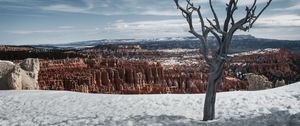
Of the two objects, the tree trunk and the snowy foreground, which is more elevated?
the tree trunk

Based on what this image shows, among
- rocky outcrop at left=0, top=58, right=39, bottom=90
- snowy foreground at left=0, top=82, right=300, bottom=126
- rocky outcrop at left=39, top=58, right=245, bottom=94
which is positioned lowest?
rocky outcrop at left=39, top=58, right=245, bottom=94

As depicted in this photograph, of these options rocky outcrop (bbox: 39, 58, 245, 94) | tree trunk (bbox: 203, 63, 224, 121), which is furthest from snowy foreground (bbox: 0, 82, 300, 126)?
rocky outcrop (bbox: 39, 58, 245, 94)

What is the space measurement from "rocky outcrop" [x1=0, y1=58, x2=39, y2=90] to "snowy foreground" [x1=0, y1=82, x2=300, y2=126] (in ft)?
22.8

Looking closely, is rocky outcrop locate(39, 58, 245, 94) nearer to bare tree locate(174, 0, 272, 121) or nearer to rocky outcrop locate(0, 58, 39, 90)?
rocky outcrop locate(0, 58, 39, 90)

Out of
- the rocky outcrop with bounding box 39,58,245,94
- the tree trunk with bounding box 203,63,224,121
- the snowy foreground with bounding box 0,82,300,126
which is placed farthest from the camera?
the rocky outcrop with bounding box 39,58,245,94

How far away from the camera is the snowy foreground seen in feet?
49.0

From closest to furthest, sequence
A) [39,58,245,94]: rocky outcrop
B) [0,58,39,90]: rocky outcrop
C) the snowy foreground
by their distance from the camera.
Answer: the snowy foreground < [0,58,39,90]: rocky outcrop < [39,58,245,94]: rocky outcrop

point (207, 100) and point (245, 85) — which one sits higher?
point (207, 100)

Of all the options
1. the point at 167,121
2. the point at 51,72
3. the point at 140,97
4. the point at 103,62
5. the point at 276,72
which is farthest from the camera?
the point at 276,72

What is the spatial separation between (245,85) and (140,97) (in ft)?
227

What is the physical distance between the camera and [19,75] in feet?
102

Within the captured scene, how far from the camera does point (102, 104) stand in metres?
19.6

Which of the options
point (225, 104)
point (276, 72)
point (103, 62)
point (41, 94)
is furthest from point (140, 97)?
point (276, 72)

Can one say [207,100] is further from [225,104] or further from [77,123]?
[77,123]
